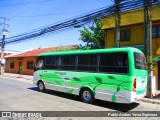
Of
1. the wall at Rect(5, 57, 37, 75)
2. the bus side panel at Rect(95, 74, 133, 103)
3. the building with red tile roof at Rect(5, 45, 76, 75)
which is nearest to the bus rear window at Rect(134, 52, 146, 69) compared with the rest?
the bus side panel at Rect(95, 74, 133, 103)

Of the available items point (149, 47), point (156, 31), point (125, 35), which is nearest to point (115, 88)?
point (149, 47)

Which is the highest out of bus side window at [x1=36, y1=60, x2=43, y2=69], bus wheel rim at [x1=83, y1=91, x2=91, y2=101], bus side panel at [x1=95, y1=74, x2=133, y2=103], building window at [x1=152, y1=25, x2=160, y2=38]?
building window at [x1=152, y1=25, x2=160, y2=38]

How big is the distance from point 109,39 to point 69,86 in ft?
29.9

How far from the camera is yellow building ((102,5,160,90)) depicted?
15359 mm

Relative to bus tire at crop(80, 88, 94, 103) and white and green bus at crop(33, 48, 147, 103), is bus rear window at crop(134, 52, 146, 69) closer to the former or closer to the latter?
white and green bus at crop(33, 48, 147, 103)

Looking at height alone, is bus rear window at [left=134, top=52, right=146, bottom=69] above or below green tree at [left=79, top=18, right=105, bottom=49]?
below

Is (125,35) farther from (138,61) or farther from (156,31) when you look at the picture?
(138,61)

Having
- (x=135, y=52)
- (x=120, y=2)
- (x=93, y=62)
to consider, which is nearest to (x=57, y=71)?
(x=93, y=62)

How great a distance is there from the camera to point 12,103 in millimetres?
9422

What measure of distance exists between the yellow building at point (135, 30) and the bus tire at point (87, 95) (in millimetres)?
7670

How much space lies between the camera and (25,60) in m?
33.9

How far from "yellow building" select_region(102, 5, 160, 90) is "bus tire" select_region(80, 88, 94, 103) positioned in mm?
7670

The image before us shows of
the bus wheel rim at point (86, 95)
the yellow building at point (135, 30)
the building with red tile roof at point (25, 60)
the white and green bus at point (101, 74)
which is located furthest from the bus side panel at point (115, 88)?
the building with red tile roof at point (25, 60)

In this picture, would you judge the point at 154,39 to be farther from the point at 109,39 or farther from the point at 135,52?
the point at 135,52
